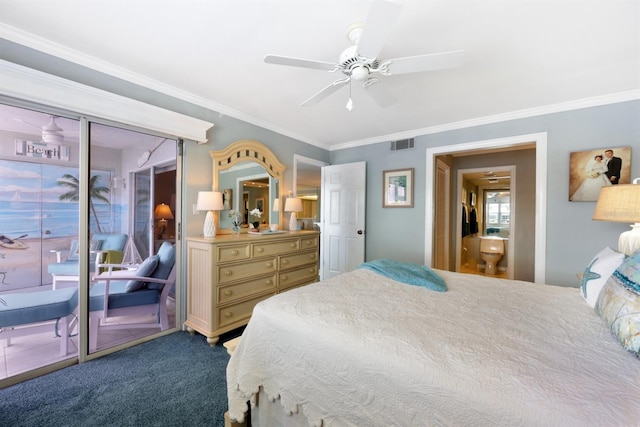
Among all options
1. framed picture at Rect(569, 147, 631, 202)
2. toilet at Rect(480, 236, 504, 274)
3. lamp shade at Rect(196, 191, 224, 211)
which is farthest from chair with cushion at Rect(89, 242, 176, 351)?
toilet at Rect(480, 236, 504, 274)

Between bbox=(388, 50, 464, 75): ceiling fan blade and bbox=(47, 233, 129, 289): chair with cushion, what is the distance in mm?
2733

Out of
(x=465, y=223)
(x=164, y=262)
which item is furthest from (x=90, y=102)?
(x=465, y=223)

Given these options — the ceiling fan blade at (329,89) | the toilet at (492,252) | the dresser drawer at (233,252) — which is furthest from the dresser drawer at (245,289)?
the toilet at (492,252)

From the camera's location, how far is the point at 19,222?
193cm

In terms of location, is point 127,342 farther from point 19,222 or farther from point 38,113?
point 38,113

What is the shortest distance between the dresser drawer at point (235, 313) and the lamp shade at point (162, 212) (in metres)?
1.12

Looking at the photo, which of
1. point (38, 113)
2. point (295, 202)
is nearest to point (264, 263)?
Result: point (295, 202)

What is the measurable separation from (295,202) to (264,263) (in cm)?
111

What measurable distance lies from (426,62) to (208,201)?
2.29 metres

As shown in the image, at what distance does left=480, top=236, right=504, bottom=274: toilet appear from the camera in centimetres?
545

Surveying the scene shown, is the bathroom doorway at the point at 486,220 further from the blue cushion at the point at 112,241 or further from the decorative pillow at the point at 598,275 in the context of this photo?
the blue cushion at the point at 112,241

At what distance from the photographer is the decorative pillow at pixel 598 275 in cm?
143

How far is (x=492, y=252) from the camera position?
549 centimetres

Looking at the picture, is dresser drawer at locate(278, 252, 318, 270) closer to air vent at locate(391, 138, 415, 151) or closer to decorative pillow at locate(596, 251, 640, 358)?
air vent at locate(391, 138, 415, 151)
